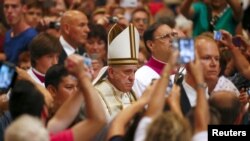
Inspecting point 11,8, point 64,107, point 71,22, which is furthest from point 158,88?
point 11,8

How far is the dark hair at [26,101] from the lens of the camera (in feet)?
24.4

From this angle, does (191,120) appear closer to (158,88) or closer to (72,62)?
(158,88)

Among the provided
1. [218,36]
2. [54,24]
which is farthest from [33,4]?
[218,36]

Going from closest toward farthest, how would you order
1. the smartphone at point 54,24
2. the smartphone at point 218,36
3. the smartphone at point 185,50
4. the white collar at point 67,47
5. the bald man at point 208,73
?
the smartphone at point 185,50, the bald man at point 208,73, the smartphone at point 218,36, the white collar at point 67,47, the smartphone at point 54,24

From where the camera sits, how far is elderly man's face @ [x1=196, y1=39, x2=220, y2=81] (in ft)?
32.7

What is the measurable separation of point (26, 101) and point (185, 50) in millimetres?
1050

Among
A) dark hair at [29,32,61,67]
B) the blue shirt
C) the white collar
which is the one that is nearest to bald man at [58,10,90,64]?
the white collar

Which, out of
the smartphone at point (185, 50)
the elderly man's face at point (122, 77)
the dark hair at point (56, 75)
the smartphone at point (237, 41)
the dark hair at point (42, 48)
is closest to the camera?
the smartphone at point (185, 50)

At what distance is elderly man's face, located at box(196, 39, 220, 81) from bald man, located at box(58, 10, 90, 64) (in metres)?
2.01

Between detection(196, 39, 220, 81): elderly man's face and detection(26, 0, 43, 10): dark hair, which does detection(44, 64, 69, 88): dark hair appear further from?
detection(26, 0, 43, 10): dark hair

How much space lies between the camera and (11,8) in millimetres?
12758

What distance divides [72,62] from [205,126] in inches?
36.1

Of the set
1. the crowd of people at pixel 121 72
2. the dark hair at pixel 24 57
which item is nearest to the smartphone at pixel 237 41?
the crowd of people at pixel 121 72

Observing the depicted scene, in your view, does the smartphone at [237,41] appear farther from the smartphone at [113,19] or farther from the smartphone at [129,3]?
the smartphone at [129,3]
